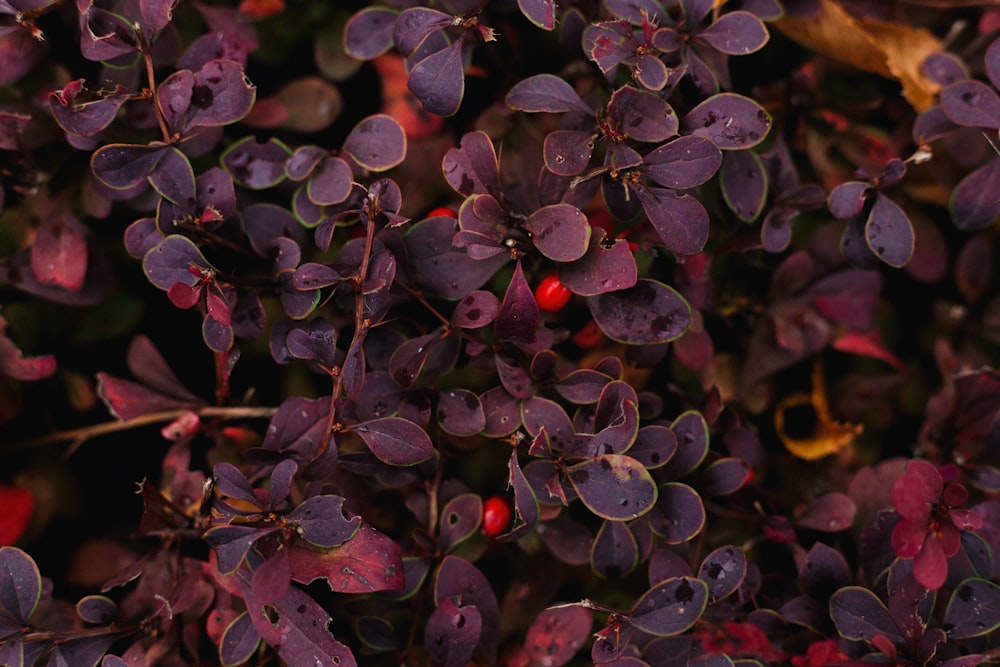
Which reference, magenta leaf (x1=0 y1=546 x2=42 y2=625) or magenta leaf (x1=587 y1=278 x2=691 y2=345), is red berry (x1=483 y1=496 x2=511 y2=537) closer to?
magenta leaf (x1=587 y1=278 x2=691 y2=345)

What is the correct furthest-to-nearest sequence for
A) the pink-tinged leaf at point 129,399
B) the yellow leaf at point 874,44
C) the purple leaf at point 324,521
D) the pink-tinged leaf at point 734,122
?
the yellow leaf at point 874,44 → the pink-tinged leaf at point 129,399 → the pink-tinged leaf at point 734,122 → the purple leaf at point 324,521

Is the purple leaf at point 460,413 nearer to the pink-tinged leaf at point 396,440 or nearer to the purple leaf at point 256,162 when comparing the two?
the pink-tinged leaf at point 396,440

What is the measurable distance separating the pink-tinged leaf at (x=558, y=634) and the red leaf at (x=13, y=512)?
0.72 meters

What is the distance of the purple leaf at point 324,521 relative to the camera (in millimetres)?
904

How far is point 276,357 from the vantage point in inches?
41.1

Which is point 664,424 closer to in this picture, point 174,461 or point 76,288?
point 174,461

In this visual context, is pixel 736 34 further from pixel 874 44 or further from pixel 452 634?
pixel 452 634

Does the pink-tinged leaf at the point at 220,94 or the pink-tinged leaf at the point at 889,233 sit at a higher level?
the pink-tinged leaf at the point at 220,94

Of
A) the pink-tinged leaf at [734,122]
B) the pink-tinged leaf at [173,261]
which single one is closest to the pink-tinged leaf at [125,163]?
the pink-tinged leaf at [173,261]

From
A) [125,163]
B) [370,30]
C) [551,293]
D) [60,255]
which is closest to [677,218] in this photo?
[551,293]

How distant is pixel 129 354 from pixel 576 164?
0.68m

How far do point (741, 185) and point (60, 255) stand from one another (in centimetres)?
91

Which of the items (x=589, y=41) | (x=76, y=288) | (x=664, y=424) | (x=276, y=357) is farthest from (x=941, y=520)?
(x=76, y=288)

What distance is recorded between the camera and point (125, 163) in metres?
1.03
